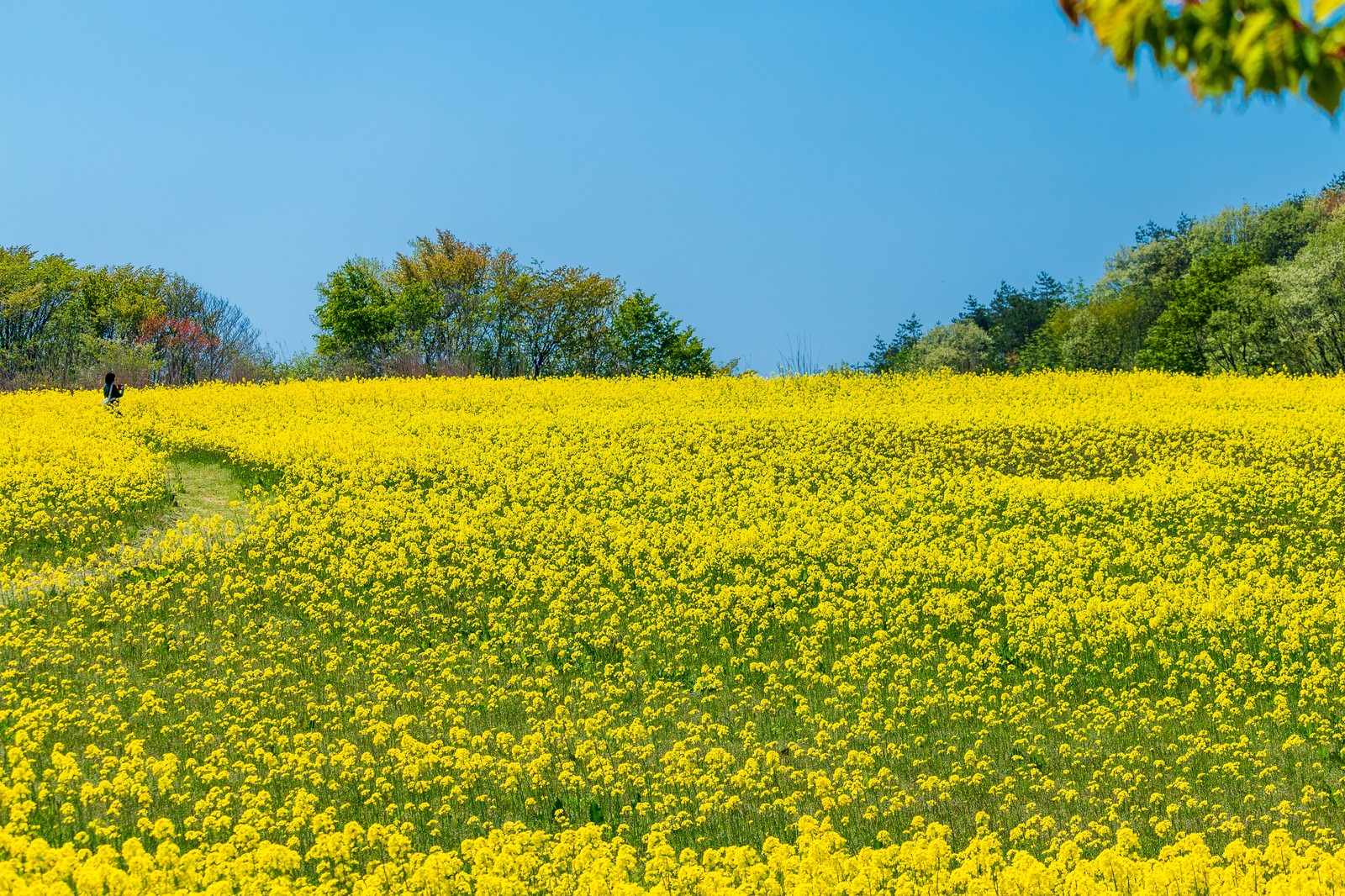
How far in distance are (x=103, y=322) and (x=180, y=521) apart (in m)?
65.1

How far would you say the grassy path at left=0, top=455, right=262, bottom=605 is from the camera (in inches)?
815

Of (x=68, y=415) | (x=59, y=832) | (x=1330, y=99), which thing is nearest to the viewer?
(x=1330, y=99)

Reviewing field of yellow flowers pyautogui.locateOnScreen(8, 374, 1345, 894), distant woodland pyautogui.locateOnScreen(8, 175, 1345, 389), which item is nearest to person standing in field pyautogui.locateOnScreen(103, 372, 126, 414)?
field of yellow flowers pyautogui.locateOnScreen(8, 374, 1345, 894)

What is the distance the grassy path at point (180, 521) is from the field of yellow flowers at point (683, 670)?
326 mm

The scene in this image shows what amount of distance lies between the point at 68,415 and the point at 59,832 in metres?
28.6

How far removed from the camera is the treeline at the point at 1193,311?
6044 cm

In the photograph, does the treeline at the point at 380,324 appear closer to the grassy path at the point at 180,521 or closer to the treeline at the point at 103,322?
the treeline at the point at 103,322

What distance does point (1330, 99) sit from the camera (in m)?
3.97

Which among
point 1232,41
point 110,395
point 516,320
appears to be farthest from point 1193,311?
point 1232,41

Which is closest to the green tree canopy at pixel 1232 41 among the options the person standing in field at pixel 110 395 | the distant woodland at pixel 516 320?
the person standing in field at pixel 110 395

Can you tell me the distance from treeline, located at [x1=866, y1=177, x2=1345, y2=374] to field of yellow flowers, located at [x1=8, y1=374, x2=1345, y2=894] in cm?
3285

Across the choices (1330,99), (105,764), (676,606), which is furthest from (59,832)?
(1330,99)

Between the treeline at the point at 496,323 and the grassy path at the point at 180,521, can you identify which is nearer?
the grassy path at the point at 180,521

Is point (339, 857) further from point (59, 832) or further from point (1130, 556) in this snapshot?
point (1130, 556)
